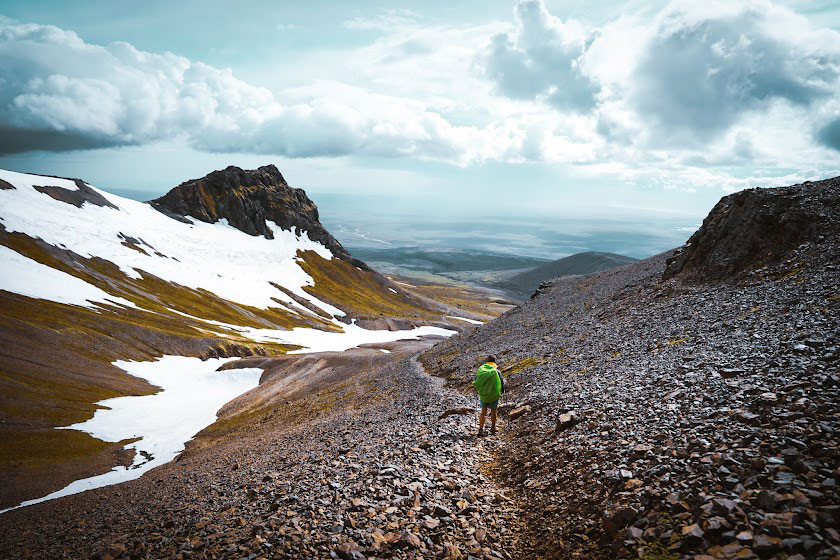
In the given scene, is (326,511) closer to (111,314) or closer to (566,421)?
(566,421)

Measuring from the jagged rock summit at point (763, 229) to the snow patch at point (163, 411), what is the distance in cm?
5826

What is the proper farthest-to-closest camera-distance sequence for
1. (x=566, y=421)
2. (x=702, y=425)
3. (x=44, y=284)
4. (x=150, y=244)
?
(x=150, y=244)
(x=44, y=284)
(x=566, y=421)
(x=702, y=425)

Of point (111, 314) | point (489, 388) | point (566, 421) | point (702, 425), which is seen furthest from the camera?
point (111, 314)

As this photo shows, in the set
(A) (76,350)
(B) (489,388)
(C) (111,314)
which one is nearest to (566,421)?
(B) (489,388)

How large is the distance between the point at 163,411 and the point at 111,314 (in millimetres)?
41516

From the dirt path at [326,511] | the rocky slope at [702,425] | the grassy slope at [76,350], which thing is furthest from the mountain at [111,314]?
the rocky slope at [702,425]

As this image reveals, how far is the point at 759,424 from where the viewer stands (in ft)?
39.7

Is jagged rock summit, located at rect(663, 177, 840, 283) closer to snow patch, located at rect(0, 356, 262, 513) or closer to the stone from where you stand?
the stone

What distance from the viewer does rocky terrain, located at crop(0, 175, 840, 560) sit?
980 cm

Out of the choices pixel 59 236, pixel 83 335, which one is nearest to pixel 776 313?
pixel 83 335

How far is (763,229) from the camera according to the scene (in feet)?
120

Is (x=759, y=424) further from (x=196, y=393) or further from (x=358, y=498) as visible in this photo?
(x=196, y=393)

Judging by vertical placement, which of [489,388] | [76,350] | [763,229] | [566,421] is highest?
[763,229]

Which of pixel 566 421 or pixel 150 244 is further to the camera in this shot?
pixel 150 244
